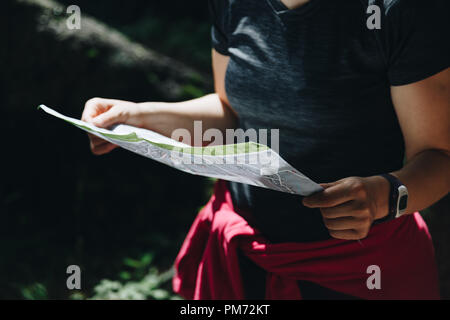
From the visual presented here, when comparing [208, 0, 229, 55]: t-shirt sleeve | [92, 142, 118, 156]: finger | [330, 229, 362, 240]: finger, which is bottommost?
[330, 229, 362, 240]: finger

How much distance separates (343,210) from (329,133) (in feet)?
0.93

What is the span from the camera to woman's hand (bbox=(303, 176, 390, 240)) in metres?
0.91

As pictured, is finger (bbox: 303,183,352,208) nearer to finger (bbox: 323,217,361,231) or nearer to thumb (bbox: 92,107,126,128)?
finger (bbox: 323,217,361,231)

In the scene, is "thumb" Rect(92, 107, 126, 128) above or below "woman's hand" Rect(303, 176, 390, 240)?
above

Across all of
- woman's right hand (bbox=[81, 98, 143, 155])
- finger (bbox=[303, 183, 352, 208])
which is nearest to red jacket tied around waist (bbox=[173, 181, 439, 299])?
finger (bbox=[303, 183, 352, 208])

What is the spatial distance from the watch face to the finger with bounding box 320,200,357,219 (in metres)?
0.13

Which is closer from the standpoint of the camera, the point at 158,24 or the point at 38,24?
the point at 38,24

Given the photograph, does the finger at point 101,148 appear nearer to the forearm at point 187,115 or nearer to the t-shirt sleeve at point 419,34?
the forearm at point 187,115

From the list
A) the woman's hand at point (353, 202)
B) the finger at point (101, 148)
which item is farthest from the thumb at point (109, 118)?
the woman's hand at point (353, 202)

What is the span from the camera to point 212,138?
57.6 inches

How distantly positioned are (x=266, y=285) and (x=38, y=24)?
8.73ft
